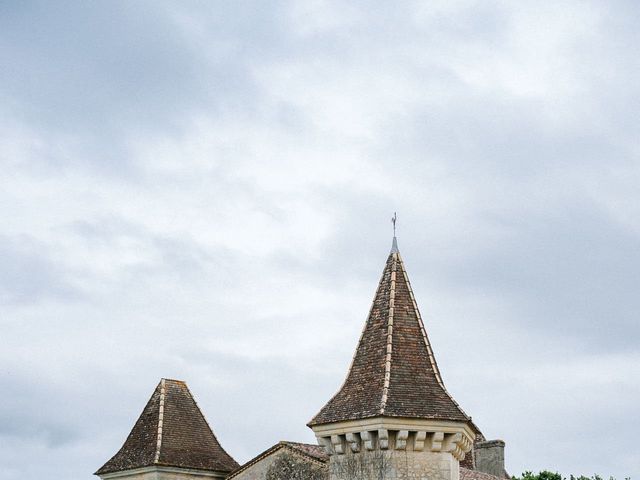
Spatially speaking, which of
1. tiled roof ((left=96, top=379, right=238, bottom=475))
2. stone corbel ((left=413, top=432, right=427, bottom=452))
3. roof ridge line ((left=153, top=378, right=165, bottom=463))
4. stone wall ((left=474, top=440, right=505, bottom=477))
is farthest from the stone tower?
stone wall ((left=474, top=440, right=505, bottom=477))

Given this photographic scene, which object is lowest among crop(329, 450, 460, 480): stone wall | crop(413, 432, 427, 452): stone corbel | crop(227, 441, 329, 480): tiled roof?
crop(329, 450, 460, 480): stone wall

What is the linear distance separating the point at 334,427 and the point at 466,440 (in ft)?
8.64

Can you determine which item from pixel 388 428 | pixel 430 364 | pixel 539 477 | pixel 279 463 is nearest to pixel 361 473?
pixel 388 428

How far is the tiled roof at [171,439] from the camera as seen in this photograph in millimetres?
28453

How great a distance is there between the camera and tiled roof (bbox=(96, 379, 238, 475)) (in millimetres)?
28453

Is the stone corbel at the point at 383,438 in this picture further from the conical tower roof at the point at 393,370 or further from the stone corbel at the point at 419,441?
the stone corbel at the point at 419,441

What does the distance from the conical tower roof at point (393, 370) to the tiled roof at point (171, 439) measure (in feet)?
24.2

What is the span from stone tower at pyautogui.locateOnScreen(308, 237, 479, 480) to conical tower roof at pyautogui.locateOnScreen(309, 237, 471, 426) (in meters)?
0.02

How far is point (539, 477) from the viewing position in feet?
147

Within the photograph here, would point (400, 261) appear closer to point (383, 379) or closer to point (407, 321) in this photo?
point (407, 321)

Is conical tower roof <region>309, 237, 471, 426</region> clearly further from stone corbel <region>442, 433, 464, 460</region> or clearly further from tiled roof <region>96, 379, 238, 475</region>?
tiled roof <region>96, 379, 238, 475</region>

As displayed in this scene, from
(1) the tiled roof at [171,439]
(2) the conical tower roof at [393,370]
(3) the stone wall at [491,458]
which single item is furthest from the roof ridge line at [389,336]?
(3) the stone wall at [491,458]

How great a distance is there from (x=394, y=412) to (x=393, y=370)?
1.33 m

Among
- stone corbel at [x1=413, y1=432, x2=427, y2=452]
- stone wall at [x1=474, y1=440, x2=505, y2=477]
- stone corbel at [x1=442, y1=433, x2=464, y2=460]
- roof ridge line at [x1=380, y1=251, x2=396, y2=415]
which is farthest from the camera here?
stone wall at [x1=474, y1=440, x2=505, y2=477]
